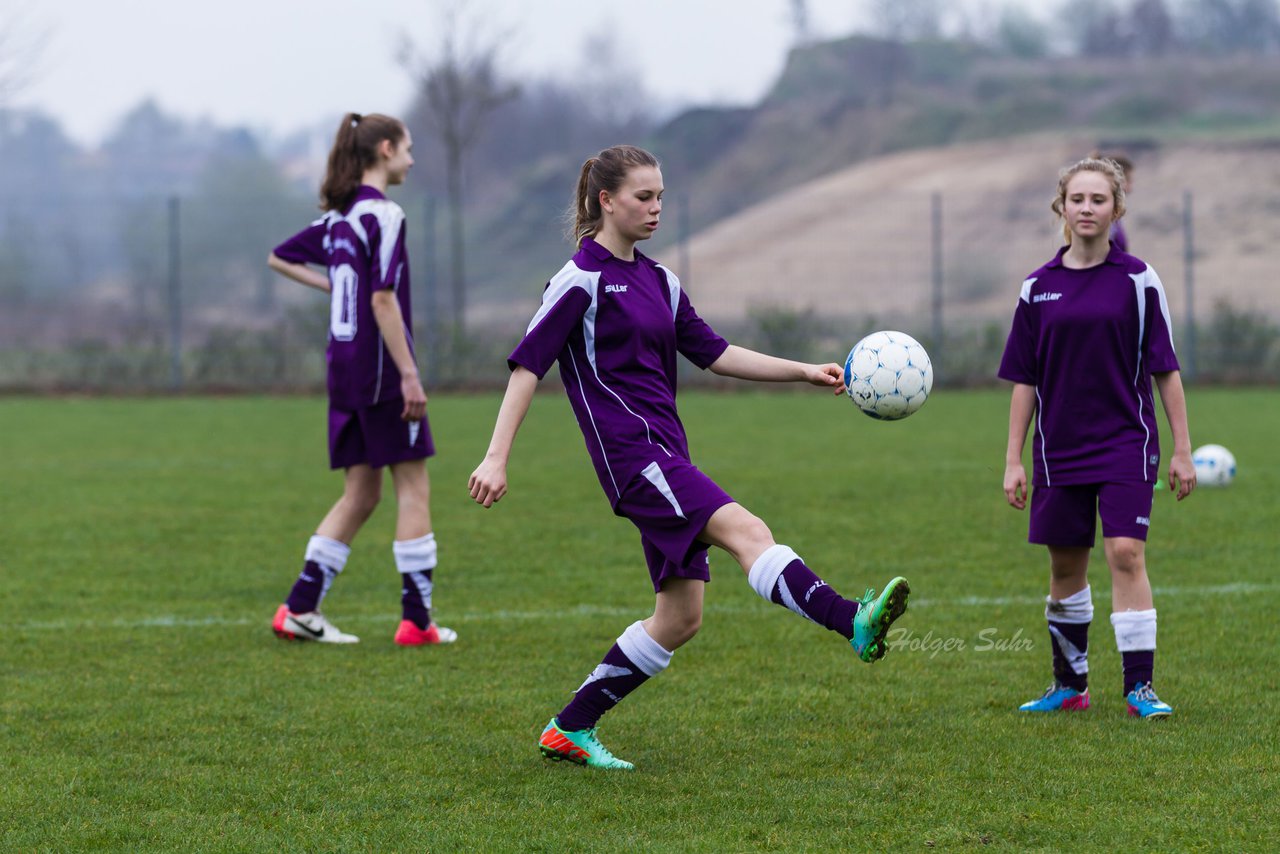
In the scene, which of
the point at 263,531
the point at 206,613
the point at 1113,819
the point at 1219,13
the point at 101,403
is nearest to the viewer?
the point at 1113,819

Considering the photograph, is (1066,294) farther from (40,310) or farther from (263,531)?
(40,310)

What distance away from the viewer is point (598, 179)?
4316 mm

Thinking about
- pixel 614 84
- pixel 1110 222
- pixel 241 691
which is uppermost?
pixel 614 84

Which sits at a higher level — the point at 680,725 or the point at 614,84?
the point at 614,84

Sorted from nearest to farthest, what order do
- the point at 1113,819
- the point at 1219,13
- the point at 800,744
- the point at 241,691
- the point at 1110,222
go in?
the point at 1113,819 → the point at 800,744 → the point at 1110,222 → the point at 241,691 → the point at 1219,13

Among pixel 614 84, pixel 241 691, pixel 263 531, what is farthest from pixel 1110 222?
pixel 614 84

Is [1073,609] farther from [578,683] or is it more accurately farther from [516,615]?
[516,615]

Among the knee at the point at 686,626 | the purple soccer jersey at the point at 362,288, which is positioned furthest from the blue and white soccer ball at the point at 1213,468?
the knee at the point at 686,626

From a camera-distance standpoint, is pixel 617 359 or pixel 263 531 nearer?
pixel 617 359

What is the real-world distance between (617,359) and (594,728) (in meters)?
1.08

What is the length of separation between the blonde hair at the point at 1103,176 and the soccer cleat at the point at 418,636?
9.33 ft

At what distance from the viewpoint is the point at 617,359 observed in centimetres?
426

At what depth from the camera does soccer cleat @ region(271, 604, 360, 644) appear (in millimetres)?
6164

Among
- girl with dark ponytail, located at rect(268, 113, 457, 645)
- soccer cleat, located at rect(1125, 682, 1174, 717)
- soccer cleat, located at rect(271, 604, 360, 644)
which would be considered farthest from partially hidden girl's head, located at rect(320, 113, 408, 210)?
soccer cleat, located at rect(1125, 682, 1174, 717)
